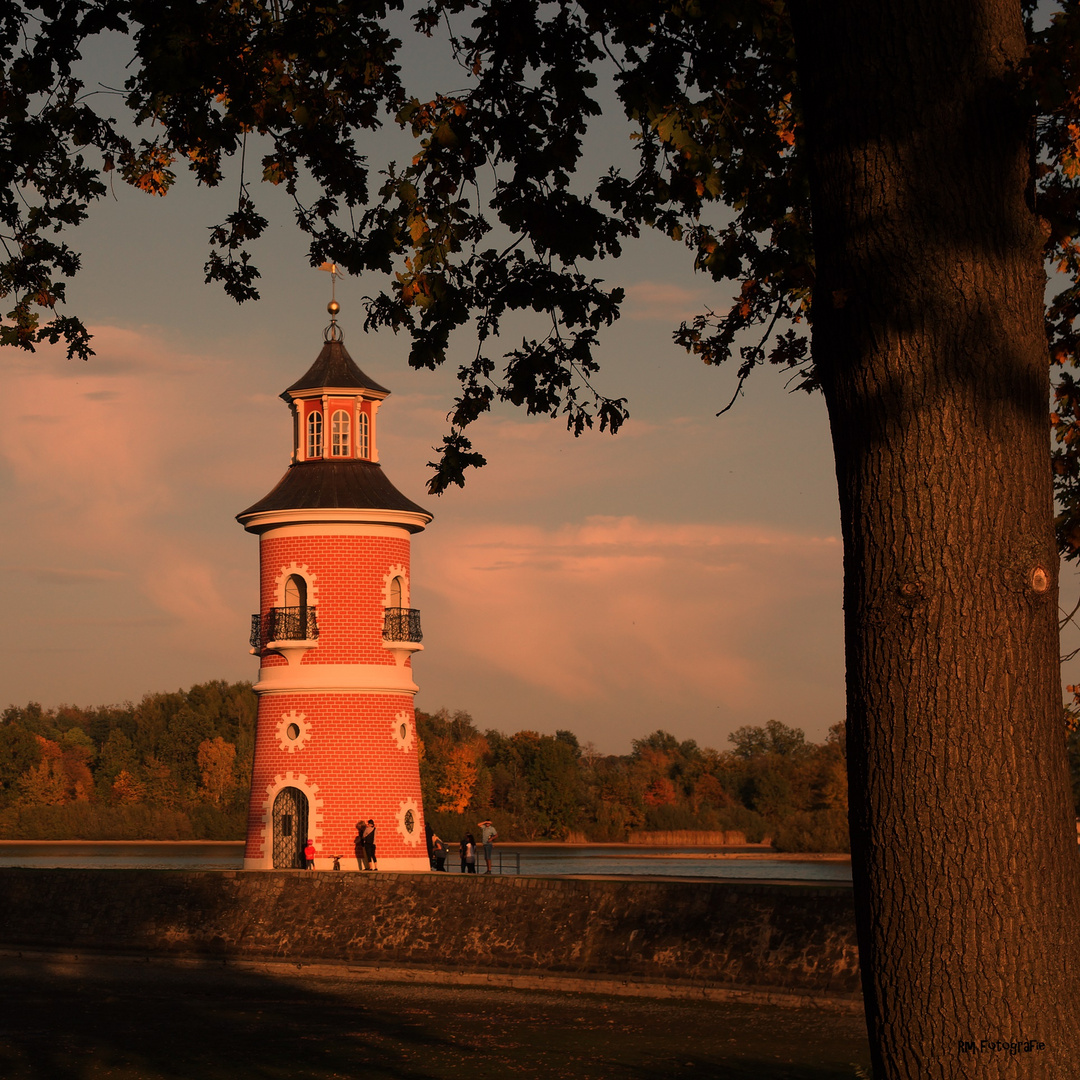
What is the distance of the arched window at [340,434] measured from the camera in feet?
113

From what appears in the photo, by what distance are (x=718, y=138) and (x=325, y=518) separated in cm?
2554

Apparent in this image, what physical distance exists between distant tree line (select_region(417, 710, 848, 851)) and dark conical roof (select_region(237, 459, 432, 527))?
34.8 metres

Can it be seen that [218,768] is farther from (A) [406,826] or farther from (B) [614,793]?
(A) [406,826]

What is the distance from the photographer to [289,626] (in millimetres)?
32938

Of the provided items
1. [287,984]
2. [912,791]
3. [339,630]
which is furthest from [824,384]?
[339,630]

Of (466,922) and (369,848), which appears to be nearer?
(466,922)

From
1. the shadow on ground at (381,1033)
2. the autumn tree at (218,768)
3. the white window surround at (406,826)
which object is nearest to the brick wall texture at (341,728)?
the white window surround at (406,826)

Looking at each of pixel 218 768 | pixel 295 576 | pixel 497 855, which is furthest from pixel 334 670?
pixel 218 768

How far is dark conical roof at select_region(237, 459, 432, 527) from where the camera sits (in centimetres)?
3309

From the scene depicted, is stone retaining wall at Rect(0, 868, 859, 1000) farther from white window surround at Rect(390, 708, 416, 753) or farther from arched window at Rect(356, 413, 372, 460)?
arched window at Rect(356, 413, 372, 460)

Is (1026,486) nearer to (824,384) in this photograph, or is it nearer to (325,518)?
(824,384)

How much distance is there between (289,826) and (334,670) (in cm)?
341

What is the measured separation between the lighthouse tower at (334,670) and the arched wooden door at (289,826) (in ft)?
0.07

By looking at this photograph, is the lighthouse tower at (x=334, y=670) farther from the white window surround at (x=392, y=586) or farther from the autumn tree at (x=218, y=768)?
the autumn tree at (x=218, y=768)
